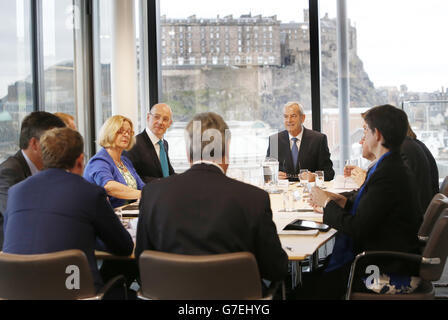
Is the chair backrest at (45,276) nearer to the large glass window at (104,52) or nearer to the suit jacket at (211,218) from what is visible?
the suit jacket at (211,218)

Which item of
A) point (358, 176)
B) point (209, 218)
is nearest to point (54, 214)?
point (209, 218)

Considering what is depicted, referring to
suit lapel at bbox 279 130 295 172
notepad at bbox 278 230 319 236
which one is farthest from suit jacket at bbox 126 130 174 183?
notepad at bbox 278 230 319 236

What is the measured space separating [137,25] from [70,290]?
17.5 ft

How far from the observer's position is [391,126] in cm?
262

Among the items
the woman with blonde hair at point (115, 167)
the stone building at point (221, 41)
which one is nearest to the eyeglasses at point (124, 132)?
the woman with blonde hair at point (115, 167)

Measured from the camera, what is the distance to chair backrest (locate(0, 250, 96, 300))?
199cm

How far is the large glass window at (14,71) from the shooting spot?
4.30 m

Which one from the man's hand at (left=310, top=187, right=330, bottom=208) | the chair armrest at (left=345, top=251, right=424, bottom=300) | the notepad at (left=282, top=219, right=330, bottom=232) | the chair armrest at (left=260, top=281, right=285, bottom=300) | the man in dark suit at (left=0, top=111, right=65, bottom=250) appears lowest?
the chair armrest at (left=260, top=281, right=285, bottom=300)

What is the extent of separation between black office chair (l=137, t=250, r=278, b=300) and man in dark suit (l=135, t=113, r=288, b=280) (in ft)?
0.45

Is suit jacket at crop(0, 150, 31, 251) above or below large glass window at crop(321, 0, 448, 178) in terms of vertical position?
below

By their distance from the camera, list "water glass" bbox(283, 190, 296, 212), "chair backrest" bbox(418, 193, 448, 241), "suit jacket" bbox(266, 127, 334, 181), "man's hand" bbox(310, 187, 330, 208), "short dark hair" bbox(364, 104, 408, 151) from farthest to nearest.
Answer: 1. "suit jacket" bbox(266, 127, 334, 181)
2. "water glass" bbox(283, 190, 296, 212)
3. "chair backrest" bbox(418, 193, 448, 241)
4. "man's hand" bbox(310, 187, 330, 208)
5. "short dark hair" bbox(364, 104, 408, 151)

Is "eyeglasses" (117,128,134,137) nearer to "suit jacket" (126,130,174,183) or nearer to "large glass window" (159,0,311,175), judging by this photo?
"suit jacket" (126,130,174,183)

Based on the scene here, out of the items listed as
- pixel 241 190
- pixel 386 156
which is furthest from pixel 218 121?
pixel 386 156

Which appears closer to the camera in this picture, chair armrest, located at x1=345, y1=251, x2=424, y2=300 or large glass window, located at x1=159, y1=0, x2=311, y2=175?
chair armrest, located at x1=345, y1=251, x2=424, y2=300
